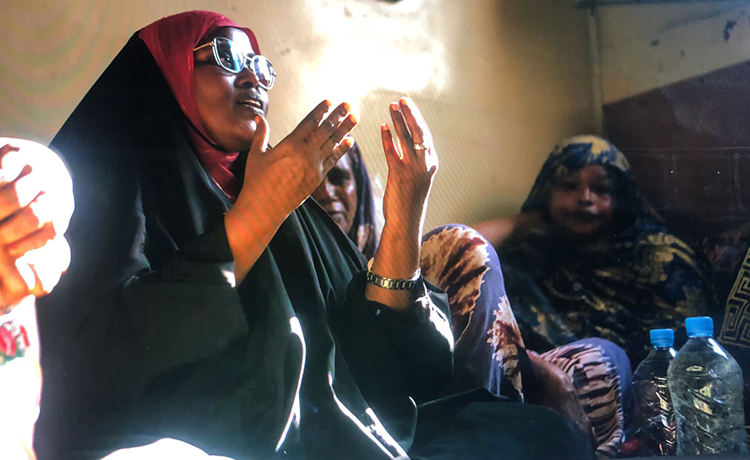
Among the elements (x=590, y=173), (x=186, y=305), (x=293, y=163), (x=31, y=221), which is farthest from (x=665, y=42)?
(x=31, y=221)

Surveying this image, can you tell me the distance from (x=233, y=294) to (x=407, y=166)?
1.56 feet

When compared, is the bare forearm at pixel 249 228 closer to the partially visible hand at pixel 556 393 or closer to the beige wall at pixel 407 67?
the beige wall at pixel 407 67

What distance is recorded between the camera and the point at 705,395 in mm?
1546

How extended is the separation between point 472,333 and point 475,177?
37 centimetres

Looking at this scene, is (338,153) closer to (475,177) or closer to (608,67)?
(475,177)

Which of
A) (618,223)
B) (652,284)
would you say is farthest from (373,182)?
(652,284)

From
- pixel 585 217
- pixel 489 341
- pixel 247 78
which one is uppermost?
pixel 247 78

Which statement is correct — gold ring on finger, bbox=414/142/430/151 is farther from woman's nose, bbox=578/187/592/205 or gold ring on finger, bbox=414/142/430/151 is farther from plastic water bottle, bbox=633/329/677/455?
plastic water bottle, bbox=633/329/677/455

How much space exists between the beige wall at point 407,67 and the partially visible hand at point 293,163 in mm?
125

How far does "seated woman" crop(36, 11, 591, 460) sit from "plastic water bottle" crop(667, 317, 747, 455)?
288 millimetres

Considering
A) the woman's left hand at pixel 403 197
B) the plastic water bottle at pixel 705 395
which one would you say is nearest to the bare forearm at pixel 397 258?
the woman's left hand at pixel 403 197

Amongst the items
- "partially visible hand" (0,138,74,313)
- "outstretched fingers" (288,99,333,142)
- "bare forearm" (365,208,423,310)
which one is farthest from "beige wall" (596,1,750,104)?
"partially visible hand" (0,138,74,313)

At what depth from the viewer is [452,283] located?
1485mm

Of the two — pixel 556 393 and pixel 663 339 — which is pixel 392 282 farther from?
pixel 663 339
